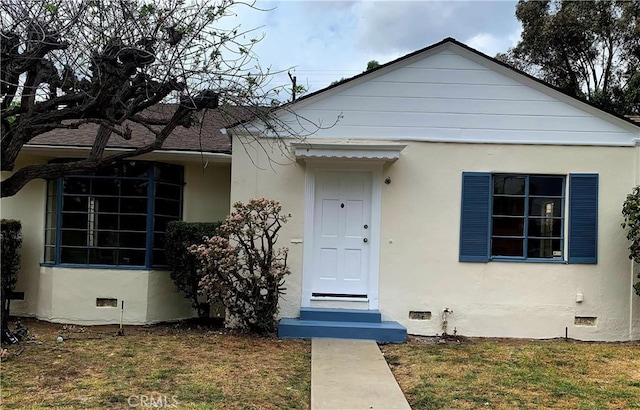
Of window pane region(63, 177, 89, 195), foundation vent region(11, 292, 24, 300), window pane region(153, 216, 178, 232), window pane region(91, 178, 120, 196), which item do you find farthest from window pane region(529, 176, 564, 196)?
foundation vent region(11, 292, 24, 300)

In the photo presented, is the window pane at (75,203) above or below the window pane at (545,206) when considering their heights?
below

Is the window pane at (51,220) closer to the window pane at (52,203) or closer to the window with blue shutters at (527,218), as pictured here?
the window pane at (52,203)

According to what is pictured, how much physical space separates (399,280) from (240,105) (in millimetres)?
3583

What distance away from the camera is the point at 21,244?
8.33 metres

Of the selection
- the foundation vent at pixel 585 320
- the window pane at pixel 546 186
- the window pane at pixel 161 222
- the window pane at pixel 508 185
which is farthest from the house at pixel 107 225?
the foundation vent at pixel 585 320

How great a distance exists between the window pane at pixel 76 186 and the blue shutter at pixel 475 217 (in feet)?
20.4

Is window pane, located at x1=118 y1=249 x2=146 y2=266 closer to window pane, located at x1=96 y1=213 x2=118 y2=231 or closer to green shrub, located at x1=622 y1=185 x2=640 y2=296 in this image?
window pane, located at x1=96 y1=213 x2=118 y2=231

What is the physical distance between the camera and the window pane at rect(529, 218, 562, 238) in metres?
7.72

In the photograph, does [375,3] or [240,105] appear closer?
[240,105]

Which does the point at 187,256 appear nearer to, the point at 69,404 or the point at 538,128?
the point at 69,404

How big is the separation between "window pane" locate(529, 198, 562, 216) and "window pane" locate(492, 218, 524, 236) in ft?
0.90

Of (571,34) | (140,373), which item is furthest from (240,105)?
(571,34)

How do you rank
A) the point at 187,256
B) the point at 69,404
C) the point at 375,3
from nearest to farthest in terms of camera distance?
the point at 69,404, the point at 187,256, the point at 375,3

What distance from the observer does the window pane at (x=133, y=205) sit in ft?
27.2
